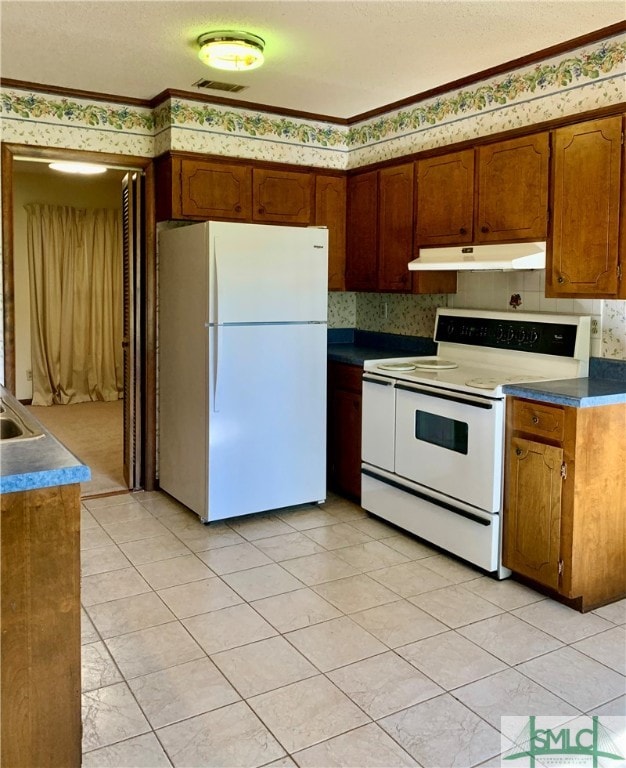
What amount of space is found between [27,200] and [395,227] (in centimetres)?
459

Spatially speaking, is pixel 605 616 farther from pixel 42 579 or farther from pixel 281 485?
pixel 42 579

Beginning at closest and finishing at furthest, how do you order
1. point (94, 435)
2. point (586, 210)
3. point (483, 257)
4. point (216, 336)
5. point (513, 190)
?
1. point (586, 210)
2. point (513, 190)
3. point (483, 257)
4. point (216, 336)
5. point (94, 435)

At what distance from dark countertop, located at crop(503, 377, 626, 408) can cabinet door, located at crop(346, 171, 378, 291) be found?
1.62 m

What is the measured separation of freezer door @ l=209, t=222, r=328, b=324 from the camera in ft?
11.9

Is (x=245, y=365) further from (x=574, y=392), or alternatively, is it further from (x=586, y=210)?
(x=586, y=210)

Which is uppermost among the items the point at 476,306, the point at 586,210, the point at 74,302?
the point at 586,210

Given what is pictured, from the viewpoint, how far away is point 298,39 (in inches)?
121

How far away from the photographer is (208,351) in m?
3.67

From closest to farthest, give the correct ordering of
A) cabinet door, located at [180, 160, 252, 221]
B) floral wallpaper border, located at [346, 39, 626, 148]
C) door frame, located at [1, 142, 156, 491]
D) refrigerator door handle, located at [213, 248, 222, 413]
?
1. floral wallpaper border, located at [346, 39, 626, 148]
2. refrigerator door handle, located at [213, 248, 222, 413]
3. door frame, located at [1, 142, 156, 491]
4. cabinet door, located at [180, 160, 252, 221]

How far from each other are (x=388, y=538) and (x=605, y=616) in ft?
3.80

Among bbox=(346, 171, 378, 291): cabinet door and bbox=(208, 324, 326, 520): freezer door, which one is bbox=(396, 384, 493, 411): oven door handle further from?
bbox=(346, 171, 378, 291): cabinet door

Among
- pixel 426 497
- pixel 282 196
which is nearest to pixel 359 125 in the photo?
pixel 282 196

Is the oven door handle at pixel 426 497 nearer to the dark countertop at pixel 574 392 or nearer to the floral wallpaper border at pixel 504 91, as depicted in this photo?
the dark countertop at pixel 574 392

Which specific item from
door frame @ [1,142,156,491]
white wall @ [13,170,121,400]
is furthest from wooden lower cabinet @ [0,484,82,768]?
white wall @ [13,170,121,400]
